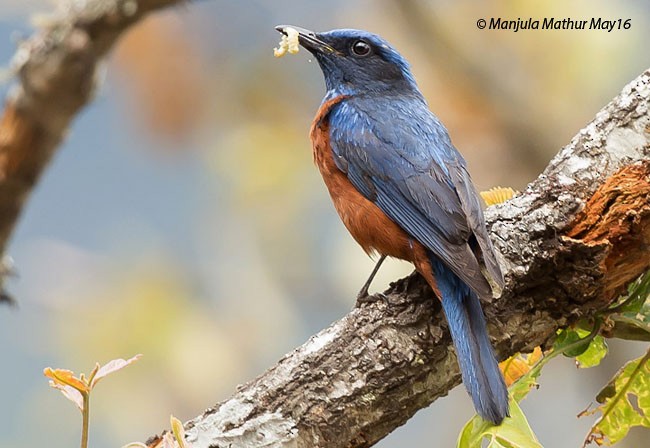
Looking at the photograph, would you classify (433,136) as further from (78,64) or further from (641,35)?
(641,35)

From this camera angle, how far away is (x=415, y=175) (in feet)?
11.9

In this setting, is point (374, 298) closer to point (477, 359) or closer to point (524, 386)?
point (477, 359)

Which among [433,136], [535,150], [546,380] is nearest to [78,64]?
[433,136]

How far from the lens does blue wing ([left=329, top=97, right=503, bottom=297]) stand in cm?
319

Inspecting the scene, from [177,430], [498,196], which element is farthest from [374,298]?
[177,430]

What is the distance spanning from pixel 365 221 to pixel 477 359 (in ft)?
3.23

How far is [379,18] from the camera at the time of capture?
6.82 meters

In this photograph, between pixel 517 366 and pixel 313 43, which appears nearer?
pixel 517 366

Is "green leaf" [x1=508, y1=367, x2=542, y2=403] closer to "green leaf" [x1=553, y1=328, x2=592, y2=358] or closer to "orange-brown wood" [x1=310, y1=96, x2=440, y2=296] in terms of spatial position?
"green leaf" [x1=553, y1=328, x2=592, y2=358]

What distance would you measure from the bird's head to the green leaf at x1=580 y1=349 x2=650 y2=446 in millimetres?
1966

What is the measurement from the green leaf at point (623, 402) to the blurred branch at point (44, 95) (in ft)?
7.37

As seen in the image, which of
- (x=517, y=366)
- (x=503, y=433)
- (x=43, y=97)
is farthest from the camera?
(x=43, y=97)

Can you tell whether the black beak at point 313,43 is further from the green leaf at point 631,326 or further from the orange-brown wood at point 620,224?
the green leaf at point 631,326

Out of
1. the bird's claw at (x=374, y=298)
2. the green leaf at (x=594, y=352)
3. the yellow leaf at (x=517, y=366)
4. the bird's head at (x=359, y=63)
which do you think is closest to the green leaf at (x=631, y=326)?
the green leaf at (x=594, y=352)
